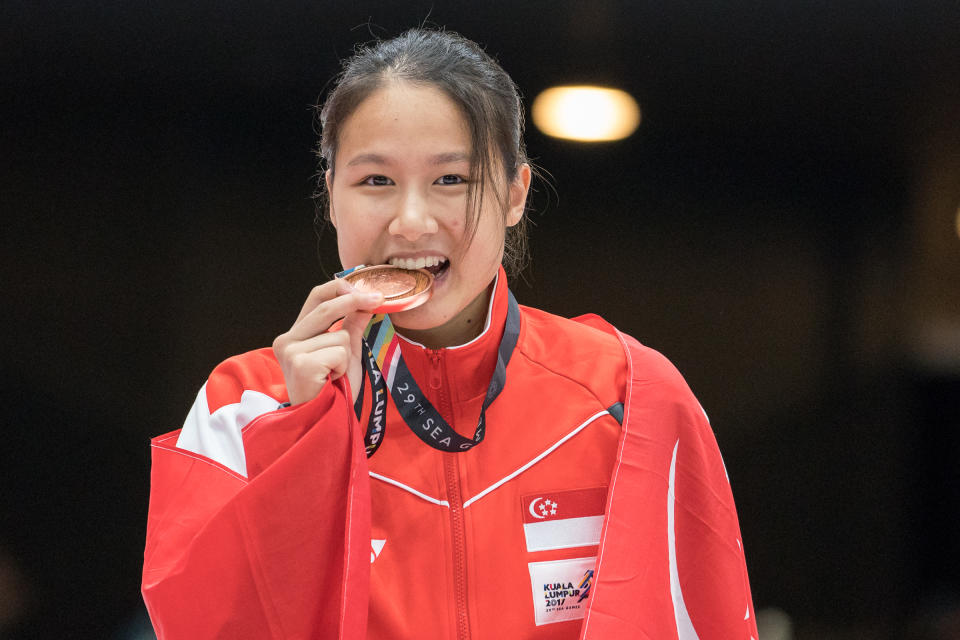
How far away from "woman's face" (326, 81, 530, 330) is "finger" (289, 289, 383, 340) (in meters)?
0.11

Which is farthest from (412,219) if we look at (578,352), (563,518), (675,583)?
(675,583)

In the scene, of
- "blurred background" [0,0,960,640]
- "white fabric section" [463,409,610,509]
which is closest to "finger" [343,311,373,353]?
"white fabric section" [463,409,610,509]

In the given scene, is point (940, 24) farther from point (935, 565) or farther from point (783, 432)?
point (935, 565)

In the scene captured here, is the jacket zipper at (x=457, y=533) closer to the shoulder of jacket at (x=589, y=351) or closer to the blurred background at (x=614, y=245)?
the shoulder of jacket at (x=589, y=351)

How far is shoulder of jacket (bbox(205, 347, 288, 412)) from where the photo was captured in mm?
1311

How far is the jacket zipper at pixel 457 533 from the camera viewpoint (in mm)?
1243

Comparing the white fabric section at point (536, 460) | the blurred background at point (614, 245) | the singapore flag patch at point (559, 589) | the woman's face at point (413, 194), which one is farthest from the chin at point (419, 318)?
the blurred background at point (614, 245)

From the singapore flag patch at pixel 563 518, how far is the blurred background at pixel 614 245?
0.89 metres

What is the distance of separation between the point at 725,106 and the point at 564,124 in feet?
1.17

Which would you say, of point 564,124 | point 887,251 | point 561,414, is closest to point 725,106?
point 564,124

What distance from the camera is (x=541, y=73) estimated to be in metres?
2.08

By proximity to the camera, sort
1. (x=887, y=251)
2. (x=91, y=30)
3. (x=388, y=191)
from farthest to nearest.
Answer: (x=887, y=251)
(x=91, y=30)
(x=388, y=191)

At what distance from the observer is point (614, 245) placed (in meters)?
2.14

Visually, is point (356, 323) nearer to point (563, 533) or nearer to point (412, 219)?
point (412, 219)
